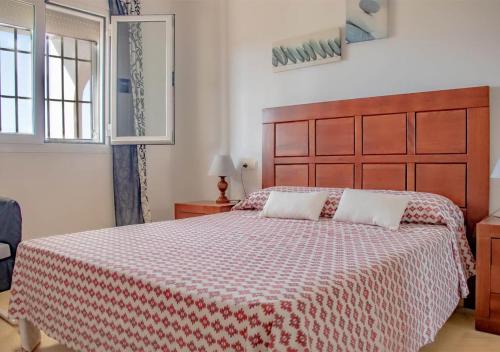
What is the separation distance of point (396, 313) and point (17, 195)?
2.85 meters

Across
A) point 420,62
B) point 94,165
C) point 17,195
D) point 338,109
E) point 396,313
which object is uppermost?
point 420,62

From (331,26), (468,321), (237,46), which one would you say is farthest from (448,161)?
(237,46)

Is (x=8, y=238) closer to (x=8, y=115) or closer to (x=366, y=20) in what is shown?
(x=8, y=115)

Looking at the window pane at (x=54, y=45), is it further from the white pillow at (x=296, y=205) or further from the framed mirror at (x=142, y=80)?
the white pillow at (x=296, y=205)

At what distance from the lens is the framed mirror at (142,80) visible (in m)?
3.75

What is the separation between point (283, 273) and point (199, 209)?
2.29 meters

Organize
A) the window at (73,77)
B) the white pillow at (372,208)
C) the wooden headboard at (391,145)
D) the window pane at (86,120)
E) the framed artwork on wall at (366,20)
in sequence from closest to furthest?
the white pillow at (372,208)
the wooden headboard at (391,145)
the framed artwork on wall at (366,20)
the window at (73,77)
the window pane at (86,120)

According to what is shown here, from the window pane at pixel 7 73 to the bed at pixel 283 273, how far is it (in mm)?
1692

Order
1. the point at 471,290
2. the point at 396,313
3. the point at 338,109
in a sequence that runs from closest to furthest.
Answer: the point at 396,313, the point at 471,290, the point at 338,109

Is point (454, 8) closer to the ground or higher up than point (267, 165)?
higher up

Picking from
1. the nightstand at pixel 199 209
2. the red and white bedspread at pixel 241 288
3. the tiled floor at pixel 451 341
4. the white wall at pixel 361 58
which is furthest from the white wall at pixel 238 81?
the red and white bedspread at pixel 241 288

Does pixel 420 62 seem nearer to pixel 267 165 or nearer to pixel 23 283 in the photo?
pixel 267 165

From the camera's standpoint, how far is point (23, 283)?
2.05 meters

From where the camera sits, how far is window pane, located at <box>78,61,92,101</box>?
3799 millimetres
